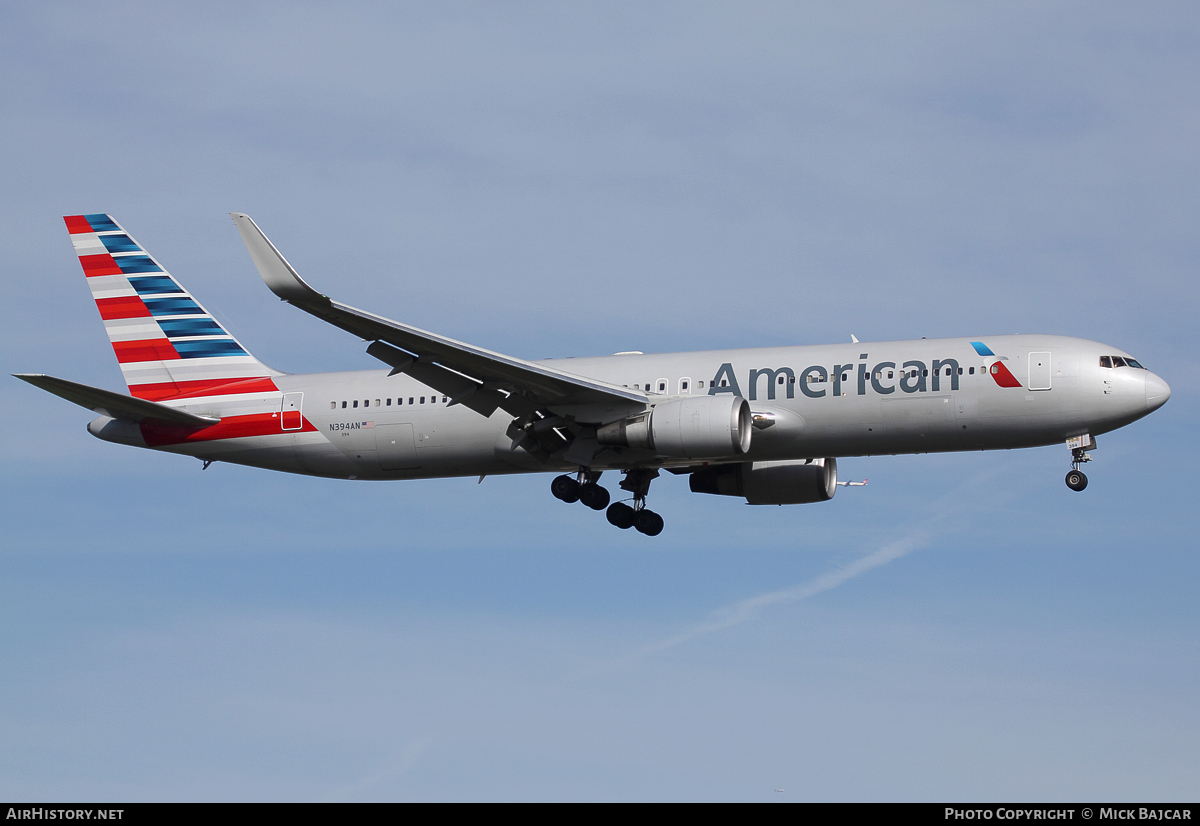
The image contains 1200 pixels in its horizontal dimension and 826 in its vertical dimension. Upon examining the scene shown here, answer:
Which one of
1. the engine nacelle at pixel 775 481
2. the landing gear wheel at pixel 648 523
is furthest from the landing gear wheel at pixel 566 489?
the engine nacelle at pixel 775 481

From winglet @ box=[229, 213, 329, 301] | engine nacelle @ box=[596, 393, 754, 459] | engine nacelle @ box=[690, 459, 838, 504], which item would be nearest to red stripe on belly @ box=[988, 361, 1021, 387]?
engine nacelle @ box=[596, 393, 754, 459]

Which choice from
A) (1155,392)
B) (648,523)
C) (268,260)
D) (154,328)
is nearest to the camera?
(268,260)

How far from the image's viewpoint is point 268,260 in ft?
94.7

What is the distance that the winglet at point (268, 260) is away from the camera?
94.3ft

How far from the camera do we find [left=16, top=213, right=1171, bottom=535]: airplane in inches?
1324

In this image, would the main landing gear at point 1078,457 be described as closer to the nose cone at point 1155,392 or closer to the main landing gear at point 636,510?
the nose cone at point 1155,392

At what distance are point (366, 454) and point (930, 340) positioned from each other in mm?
15261

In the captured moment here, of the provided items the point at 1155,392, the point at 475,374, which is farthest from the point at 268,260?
the point at 1155,392

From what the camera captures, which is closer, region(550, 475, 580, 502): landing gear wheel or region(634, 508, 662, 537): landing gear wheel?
region(550, 475, 580, 502): landing gear wheel

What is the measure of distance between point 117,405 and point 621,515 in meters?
14.1

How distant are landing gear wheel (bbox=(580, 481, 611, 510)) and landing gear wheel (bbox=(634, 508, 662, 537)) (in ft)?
4.86

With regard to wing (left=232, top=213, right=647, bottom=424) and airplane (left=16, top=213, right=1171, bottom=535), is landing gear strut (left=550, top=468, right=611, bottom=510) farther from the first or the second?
wing (left=232, top=213, right=647, bottom=424)

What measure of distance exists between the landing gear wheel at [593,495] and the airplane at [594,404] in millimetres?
40

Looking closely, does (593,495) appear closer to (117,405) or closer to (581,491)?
(581,491)
